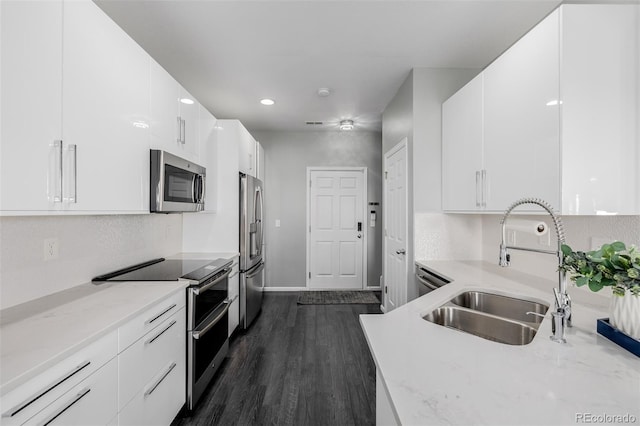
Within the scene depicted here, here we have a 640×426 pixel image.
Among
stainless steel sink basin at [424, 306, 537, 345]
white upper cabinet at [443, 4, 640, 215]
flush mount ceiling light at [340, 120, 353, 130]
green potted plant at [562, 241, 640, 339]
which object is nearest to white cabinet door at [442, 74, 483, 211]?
white upper cabinet at [443, 4, 640, 215]

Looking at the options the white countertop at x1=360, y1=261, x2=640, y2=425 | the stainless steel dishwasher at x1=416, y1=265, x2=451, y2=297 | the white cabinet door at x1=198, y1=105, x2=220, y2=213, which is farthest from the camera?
the white cabinet door at x1=198, y1=105, x2=220, y2=213

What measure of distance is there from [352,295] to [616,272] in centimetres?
385

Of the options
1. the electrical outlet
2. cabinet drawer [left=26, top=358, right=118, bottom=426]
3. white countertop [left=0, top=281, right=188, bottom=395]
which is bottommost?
cabinet drawer [left=26, top=358, right=118, bottom=426]

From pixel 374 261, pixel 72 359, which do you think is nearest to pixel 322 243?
pixel 374 261

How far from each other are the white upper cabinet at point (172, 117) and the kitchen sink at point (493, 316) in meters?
2.00

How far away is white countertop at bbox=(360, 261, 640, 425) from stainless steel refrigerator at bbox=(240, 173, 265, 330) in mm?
2238

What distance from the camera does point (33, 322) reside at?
1217mm

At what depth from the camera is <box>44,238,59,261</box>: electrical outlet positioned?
1.60 metres

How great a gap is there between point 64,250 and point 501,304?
2.55 meters

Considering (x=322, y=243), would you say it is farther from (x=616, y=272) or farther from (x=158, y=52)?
(x=616, y=272)

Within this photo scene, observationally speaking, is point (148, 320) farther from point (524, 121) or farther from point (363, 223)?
point (363, 223)

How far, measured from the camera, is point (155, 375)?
158 centimetres

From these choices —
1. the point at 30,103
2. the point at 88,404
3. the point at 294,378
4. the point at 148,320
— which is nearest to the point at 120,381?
the point at 88,404

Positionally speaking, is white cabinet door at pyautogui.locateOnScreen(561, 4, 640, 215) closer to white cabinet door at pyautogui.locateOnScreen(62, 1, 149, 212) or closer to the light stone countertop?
white cabinet door at pyautogui.locateOnScreen(62, 1, 149, 212)
